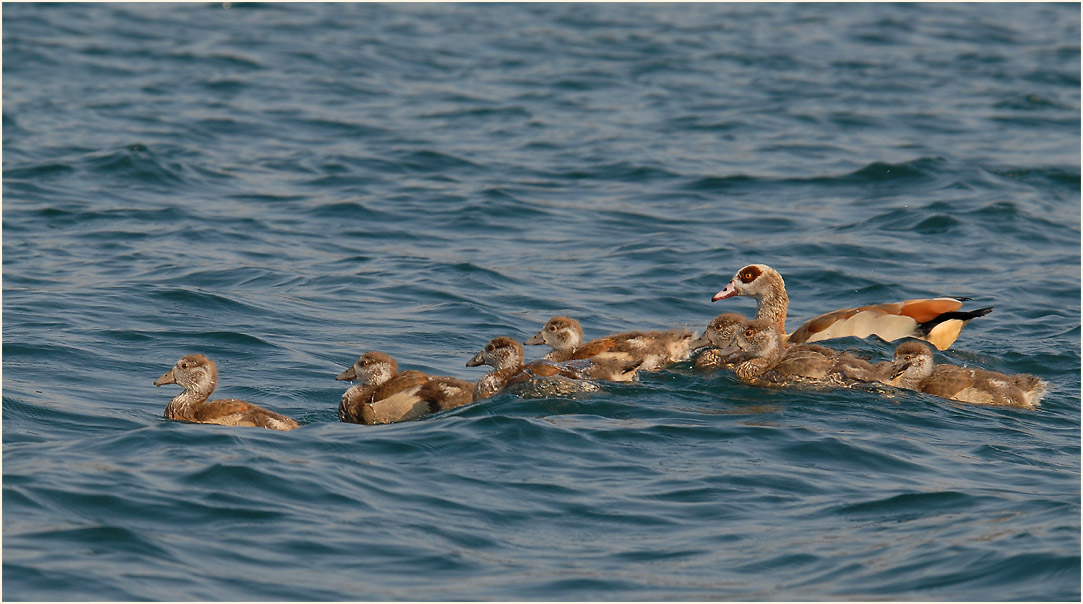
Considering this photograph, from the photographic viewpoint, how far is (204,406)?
1006cm

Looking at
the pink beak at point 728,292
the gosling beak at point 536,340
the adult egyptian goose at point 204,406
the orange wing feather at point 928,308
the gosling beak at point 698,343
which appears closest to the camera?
the adult egyptian goose at point 204,406

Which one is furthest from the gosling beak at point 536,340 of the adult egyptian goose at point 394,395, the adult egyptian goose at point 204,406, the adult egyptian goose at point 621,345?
the adult egyptian goose at point 204,406

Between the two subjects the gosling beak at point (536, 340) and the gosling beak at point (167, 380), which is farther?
the gosling beak at point (536, 340)

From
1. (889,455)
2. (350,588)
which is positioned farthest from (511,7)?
(350,588)

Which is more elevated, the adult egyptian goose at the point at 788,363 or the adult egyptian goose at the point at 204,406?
the adult egyptian goose at the point at 204,406

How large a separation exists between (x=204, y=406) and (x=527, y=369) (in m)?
2.40

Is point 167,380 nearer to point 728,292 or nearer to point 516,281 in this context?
point 728,292

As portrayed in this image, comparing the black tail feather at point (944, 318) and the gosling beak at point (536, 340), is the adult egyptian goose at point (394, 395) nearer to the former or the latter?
the gosling beak at point (536, 340)

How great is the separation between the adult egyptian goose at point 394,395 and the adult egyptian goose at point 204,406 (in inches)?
19.7

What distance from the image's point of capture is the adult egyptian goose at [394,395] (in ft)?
34.3

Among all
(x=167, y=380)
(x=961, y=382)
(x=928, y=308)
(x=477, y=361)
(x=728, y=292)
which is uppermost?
(x=167, y=380)

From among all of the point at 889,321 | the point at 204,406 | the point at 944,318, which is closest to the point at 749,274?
the point at 889,321

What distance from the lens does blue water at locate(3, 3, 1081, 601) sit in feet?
25.9

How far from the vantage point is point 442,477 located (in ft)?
29.5
